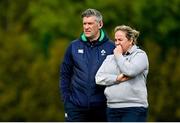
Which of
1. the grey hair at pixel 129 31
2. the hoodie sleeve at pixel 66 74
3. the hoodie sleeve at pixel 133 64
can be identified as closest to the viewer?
the hoodie sleeve at pixel 133 64

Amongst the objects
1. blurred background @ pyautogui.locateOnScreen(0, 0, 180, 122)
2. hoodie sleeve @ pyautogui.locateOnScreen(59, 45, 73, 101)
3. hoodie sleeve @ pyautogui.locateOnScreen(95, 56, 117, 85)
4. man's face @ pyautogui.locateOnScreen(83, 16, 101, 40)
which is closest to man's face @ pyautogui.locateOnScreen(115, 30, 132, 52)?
hoodie sleeve @ pyautogui.locateOnScreen(95, 56, 117, 85)

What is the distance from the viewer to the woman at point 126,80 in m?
11.4

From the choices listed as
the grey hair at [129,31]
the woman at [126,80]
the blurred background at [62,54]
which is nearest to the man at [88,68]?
the woman at [126,80]

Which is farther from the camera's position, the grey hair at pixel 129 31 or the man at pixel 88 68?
the man at pixel 88 68

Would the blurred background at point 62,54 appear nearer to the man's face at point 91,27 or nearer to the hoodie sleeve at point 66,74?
the hoodie sleeve at point 66,74

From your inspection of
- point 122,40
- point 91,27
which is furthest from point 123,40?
point 91,27

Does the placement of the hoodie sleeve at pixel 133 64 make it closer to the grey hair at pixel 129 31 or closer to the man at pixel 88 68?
the grey hair at pixel 129 31

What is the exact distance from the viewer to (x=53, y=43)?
45250mm

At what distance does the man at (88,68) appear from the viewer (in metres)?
11.9

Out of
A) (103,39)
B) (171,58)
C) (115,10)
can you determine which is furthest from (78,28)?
(103,39)

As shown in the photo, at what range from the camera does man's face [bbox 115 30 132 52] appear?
452 inches

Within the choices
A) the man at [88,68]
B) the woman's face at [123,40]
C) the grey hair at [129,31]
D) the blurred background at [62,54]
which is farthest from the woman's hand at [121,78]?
the blurred background at [62,54]

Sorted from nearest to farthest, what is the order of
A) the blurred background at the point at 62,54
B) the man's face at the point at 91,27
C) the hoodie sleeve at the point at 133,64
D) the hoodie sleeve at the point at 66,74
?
Answer: the hoodie sleeve at the point at 133,64
the man's face at the point at 91,27
the hoodie sleeve at the point at 66,74
the blurred background at the point at 62,54

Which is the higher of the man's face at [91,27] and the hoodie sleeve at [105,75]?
the man's face at [91,27]
